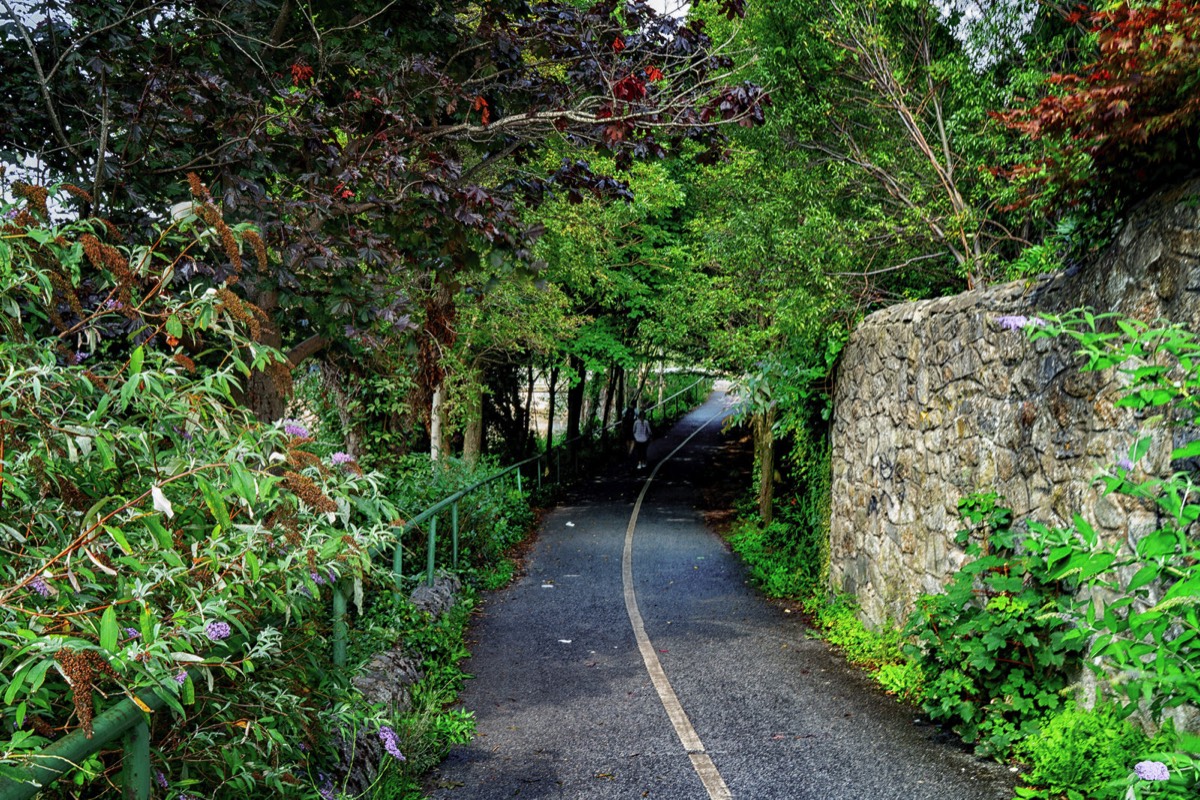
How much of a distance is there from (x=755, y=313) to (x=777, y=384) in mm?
5544

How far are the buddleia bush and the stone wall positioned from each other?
10.7ft

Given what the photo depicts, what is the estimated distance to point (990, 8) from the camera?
410 inches

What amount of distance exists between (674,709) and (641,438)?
20290 millimetres

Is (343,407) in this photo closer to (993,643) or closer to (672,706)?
(672,706)

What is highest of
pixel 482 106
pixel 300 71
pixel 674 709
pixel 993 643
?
pixel 482 106

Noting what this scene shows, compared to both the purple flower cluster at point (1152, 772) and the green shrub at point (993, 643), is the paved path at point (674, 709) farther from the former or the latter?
the purple flower cluster at point (1152, 772)

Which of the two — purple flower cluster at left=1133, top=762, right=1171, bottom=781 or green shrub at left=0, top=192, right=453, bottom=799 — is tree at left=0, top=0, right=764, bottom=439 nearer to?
green shrub at left=0, top=192, right=453, bottom=799

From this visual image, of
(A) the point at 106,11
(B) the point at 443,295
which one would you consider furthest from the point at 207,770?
(B) the point at 443,295

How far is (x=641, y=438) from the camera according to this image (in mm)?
27078

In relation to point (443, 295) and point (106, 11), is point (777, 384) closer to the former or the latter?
point (443, 295)

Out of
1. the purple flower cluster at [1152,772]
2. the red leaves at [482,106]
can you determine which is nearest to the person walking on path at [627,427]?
the red leaves at [482,106]

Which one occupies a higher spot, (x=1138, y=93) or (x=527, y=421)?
(x=1138, y=93)

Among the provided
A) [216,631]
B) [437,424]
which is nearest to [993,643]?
[216,631]

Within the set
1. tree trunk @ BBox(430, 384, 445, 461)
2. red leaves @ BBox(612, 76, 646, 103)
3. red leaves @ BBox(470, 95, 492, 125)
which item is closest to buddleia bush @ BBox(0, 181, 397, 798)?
red leaves @ BBox(470, 95, 492, 125)
